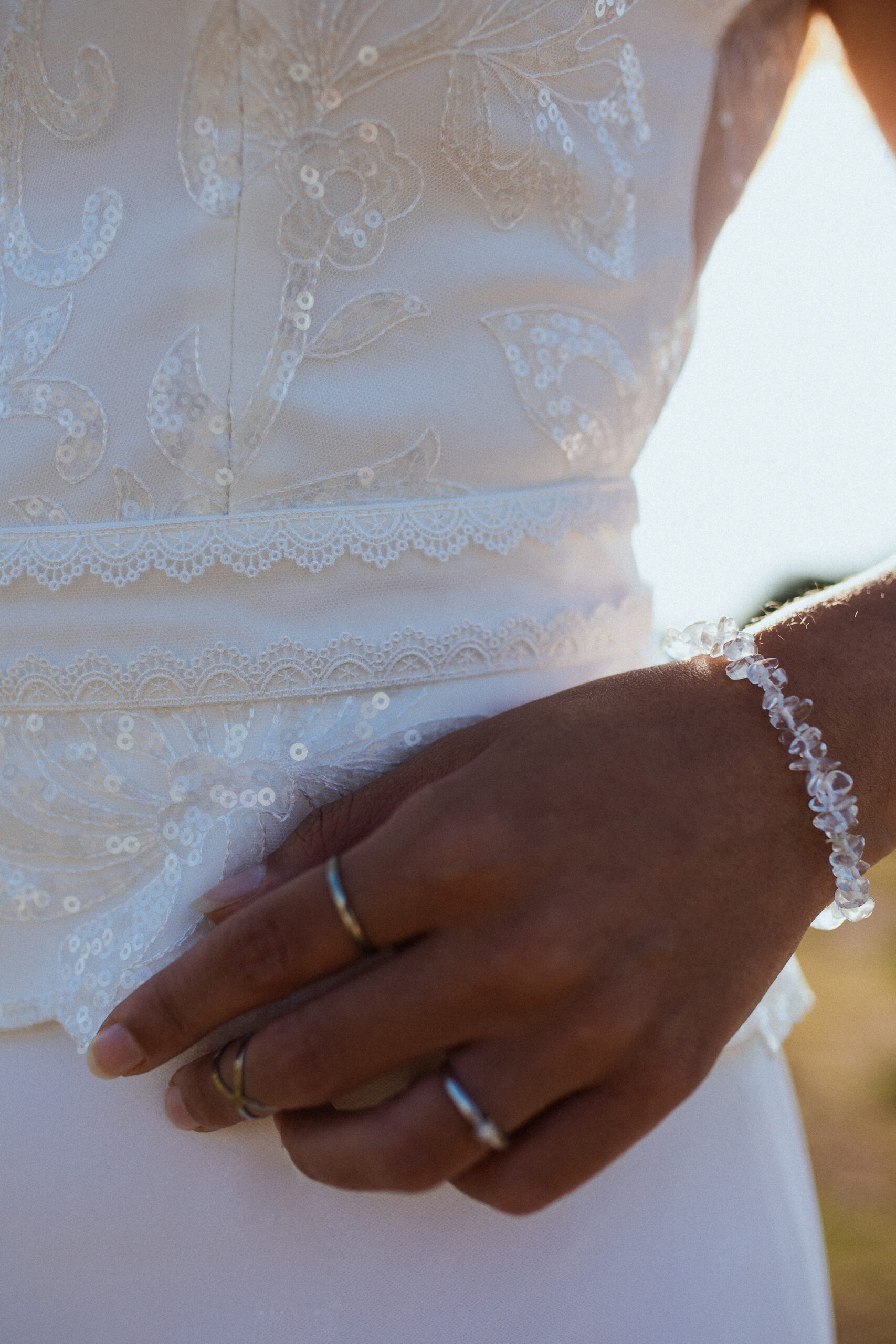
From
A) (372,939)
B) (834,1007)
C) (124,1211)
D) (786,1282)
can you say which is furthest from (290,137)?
(834,1007)

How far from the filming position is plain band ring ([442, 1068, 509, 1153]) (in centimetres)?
65

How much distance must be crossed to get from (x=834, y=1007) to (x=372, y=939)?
6.38 metres

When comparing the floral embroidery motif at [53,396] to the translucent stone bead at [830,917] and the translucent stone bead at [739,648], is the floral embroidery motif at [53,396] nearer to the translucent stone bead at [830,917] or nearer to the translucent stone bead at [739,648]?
the translucent stone bead at [739,648]

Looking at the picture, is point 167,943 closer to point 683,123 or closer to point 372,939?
point 372,939

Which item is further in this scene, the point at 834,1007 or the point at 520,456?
the point at 834,1007

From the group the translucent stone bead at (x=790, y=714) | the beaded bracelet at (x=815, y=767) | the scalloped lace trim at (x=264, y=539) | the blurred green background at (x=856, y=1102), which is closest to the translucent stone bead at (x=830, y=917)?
the beaded bracelet at (x=815, y=767)

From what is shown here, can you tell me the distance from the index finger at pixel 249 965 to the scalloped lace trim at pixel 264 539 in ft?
0.83

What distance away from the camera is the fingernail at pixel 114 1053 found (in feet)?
2.36

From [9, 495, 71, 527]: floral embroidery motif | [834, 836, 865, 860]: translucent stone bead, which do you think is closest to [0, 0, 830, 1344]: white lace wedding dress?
[9, 495, 71, 527]: floral embroidery motif

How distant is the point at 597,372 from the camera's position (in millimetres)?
893

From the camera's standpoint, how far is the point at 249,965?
69 centimetres

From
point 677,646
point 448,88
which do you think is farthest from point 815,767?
point 448,88

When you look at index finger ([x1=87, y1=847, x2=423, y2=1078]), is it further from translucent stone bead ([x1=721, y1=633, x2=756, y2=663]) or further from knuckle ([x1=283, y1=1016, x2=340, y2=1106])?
translucent stone bead ([x1=721, y1=633, x2=756, y2=663])

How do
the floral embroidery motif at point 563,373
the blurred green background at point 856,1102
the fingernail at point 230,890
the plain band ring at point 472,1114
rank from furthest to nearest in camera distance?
the blurred green background at point 856,1102, the floral embroidery motif at point 563,373, the fingernail at point 230,890, the plain band ring at point 472,1114
